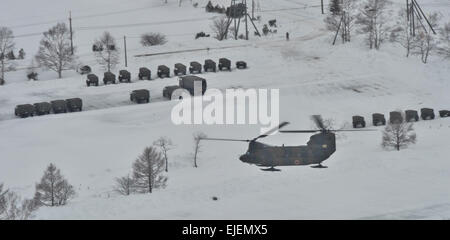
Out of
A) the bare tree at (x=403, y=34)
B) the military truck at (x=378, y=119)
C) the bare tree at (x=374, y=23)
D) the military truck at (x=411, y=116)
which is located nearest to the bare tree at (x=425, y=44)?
the bare tree at (x=403, y=34)

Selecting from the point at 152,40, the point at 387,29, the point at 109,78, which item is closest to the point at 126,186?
the point at 109,78

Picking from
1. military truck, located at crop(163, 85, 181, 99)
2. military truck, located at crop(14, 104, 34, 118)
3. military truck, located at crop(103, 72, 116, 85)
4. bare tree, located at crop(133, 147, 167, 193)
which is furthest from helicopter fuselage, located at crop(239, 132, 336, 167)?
military truck, located at crop(103, 72, 116, 85)

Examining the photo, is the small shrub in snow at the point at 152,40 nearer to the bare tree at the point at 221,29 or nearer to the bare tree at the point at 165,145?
the bare tree at the point at 221,29

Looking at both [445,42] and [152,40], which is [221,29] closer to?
[152,40]

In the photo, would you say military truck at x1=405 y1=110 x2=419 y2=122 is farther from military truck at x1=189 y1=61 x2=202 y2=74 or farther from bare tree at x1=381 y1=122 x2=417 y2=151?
military truck at x1=189 y1=61 x2=202 y2=74

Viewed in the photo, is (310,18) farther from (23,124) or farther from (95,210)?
(95,210)

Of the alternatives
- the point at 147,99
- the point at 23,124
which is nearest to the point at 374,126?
the point at 147,99
